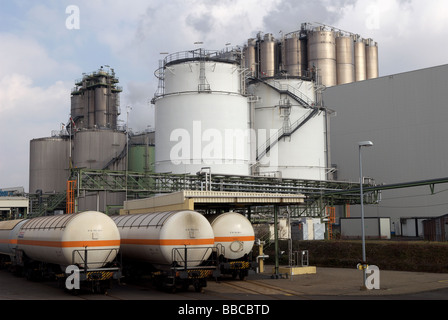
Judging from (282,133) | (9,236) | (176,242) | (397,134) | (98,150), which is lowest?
(9,236)

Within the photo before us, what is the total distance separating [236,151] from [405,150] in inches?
1065

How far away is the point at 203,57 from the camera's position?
52750mm

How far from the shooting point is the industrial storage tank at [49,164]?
68625mm

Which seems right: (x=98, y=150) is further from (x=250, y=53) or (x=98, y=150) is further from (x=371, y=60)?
(x=371, y=60)

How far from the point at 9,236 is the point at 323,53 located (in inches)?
2429

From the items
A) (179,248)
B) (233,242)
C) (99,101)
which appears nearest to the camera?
(179,248)

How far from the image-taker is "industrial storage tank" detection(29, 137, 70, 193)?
225 ft

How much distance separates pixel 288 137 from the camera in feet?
197

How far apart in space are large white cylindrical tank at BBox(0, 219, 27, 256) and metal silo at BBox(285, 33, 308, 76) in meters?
57.8

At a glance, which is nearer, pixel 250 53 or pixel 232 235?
pixel 232 235

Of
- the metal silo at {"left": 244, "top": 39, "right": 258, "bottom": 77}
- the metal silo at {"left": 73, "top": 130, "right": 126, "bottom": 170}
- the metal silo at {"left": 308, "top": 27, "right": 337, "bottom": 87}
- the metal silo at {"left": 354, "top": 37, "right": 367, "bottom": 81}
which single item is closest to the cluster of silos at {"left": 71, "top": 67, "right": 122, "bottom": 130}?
the metal silo at {"left": 73, "top": 130, "right": 126, "bottom": 170}

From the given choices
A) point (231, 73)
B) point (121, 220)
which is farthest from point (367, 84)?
point (121, 220)

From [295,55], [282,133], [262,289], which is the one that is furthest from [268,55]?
[262,289]

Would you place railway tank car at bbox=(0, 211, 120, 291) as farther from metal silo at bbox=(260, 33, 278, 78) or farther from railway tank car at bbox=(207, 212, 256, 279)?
metal silo at bbox=(260, 33, 278, 78)
